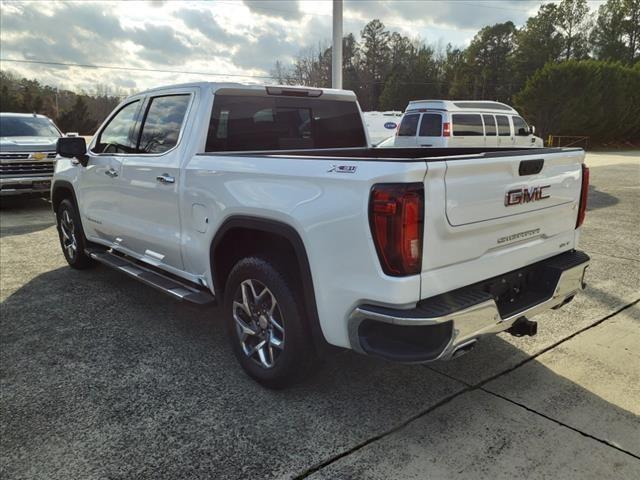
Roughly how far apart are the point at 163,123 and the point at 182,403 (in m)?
2.20

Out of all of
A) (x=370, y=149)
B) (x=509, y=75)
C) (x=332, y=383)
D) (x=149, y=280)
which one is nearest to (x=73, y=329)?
(x=149, y=280)

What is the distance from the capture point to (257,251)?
134 inches

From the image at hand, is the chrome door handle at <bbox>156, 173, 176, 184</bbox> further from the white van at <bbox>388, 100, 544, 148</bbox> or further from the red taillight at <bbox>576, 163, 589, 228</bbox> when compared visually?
the white van at <bbox>388, 100, 544, 148</bbox>

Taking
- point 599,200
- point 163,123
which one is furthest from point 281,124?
point 599,200

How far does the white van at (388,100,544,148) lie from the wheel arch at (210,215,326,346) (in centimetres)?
1134

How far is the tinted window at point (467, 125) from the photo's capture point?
14.7 m

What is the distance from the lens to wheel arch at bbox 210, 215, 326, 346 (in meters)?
2.84

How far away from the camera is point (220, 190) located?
340 centimetres

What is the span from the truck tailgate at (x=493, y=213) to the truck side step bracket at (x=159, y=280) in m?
1.80

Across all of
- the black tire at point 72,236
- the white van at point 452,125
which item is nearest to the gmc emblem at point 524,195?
the black tire at point 72,236

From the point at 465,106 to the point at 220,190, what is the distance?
13.4 m

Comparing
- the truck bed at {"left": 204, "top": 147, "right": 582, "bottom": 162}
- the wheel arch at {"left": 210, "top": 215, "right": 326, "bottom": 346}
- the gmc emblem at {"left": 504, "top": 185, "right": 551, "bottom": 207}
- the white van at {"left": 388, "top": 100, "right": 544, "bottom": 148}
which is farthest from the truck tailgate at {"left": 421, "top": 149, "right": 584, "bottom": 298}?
the white van at {"left": 388, "top": 100, "right": 544, "bottom": 148}

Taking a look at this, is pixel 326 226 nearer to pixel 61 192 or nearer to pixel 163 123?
pixel 163 123

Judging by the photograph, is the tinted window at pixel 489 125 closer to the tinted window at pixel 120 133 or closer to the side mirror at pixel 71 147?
the tinted window at pixel 120 133
